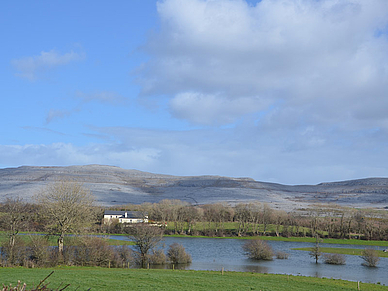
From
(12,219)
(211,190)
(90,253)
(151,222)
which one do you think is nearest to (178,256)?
(90,253)

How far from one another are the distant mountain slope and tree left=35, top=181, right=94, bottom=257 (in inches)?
3094

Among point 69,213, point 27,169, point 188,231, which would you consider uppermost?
point 27,169

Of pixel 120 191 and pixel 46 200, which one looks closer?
pixel 46 200

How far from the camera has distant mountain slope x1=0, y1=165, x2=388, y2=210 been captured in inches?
5290

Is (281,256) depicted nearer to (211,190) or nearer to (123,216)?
(123,216)

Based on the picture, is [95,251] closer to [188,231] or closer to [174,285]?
[174,285]

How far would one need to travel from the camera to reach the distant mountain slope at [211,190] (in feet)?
441

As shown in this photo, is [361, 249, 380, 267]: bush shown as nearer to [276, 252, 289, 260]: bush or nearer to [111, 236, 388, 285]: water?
[111, 236, 388, 285]: water

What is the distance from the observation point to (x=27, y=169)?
188500 millimetres

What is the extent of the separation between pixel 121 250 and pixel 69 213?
8.55 m

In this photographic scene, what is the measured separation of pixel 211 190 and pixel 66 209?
12293 cm

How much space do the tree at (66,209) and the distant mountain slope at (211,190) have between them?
78597 millimetres

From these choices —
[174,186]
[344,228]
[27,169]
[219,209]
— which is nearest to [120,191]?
[174,186]

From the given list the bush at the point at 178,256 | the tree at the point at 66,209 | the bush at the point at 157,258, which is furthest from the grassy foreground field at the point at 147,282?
the bush at the point at 157,258
